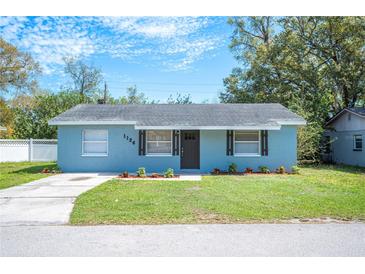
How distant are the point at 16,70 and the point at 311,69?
27.0 meters

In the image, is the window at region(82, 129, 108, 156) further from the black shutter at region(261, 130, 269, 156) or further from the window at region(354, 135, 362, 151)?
the window at region(354, 135, 362, 151)

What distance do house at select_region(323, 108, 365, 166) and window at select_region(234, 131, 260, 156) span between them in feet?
24.2

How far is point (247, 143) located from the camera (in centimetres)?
1522

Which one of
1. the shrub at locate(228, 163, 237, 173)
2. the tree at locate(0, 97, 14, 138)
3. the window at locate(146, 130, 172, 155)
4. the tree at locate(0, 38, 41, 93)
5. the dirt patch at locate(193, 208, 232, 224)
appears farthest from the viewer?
the tree at locate(0, 97, 14, 138)

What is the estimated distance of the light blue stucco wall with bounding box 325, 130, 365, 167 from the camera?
18.6m


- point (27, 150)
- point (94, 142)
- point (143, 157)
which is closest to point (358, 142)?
point (143, 157)

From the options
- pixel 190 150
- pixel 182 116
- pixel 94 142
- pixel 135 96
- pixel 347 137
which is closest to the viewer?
pixel 94 142

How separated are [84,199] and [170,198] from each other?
233 cm

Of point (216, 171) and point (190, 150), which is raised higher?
point (190, 150)

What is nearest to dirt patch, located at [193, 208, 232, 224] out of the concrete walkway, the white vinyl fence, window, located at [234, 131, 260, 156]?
the concrete walkway

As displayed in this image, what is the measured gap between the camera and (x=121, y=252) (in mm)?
4426

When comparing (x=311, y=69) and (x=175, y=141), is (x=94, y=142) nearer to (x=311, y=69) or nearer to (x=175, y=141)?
(x=175, y=141)

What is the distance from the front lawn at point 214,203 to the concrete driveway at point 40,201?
0.38 metres

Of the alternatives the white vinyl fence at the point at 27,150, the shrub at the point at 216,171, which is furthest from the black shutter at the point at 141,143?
the white vinyl fence at the point at 27,150
